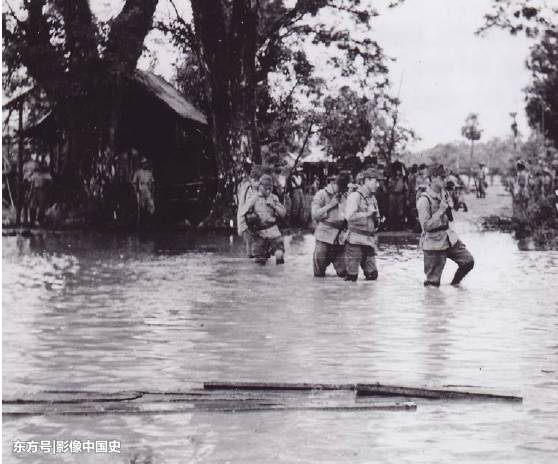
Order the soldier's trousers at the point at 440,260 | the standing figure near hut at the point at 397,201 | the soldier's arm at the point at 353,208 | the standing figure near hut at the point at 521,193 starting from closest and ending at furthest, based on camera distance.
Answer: the soldier's trousers at the point at 440,260 < the soldier's arm at the point at 353,208 < the standing figure near hut at the point at 521,193 < the standing figure near hut at the point at 397,201

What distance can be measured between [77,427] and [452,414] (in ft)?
5.52

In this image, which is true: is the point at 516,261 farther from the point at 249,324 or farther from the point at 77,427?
the point at 77,427

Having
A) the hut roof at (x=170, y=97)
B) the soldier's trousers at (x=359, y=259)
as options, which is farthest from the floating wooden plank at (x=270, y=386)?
the hut roof at (x=170, y=97)

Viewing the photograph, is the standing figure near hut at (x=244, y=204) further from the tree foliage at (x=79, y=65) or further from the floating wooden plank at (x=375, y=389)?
the floating wooden plank at (x=375, y=389)

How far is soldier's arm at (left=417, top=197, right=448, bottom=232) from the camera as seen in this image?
36.4ft

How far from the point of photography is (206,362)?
723 centimetres

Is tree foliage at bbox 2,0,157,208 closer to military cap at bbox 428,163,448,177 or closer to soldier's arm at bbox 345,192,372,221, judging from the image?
soldier's arm at bbox 345,192,372,221

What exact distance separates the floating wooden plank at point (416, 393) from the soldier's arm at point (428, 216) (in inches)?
204

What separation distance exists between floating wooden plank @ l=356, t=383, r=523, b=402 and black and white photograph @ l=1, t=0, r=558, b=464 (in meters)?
0.01

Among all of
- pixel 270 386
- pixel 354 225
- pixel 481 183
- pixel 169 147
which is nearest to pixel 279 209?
pixel 354 225

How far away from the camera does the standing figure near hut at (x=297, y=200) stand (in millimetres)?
22812

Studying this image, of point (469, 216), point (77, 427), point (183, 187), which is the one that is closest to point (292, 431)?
point (77, 427)

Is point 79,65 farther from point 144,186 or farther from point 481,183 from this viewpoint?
point 481,183

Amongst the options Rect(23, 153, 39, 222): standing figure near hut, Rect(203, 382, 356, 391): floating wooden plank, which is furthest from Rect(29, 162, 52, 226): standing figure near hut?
Rect(203, 382, 356, 391): floating wooden plank
